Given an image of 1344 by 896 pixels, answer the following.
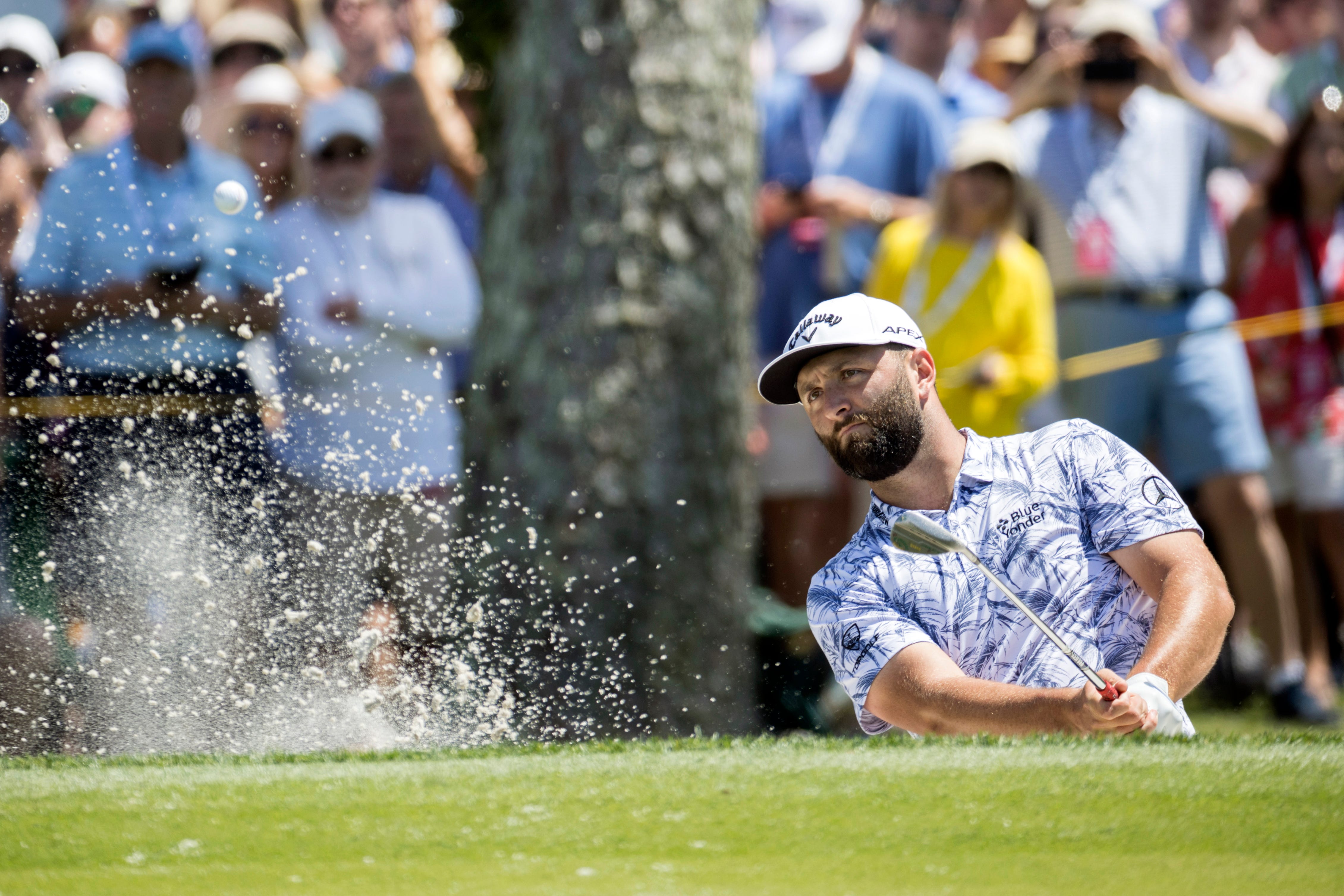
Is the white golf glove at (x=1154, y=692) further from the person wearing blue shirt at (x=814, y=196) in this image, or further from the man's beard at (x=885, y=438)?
the person wearing blue shirt at (x=814, y=196)

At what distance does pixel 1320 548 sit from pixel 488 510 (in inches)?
137

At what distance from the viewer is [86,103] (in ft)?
22.9

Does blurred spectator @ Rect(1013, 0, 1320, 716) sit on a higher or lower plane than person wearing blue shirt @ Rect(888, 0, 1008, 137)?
lower

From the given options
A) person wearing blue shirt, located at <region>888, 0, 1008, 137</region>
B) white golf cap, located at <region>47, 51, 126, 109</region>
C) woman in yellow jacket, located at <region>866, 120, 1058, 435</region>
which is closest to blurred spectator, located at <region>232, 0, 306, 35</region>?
white golf cap, located at <region>47, 51, 126, 109</region>

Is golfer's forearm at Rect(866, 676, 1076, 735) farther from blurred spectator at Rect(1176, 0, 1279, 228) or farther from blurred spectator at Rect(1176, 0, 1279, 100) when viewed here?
blurred spectator at Rect(1176, 0, 1279, 100)

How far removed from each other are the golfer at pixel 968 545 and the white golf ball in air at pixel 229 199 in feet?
11.1

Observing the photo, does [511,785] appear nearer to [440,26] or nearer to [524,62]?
[524,62]

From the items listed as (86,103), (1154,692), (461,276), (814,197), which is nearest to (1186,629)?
(1154,692)

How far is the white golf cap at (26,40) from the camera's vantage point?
23.6 ft

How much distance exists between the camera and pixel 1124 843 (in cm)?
281

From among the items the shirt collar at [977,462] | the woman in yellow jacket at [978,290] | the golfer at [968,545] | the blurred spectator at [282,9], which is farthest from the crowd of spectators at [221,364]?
the shirt collar at [977,462]

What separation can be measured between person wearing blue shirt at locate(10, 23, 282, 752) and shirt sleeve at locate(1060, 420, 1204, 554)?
128 inches

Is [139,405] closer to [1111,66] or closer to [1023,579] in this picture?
[1023,579]

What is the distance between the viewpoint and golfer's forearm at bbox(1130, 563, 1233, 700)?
3145 millimetres
